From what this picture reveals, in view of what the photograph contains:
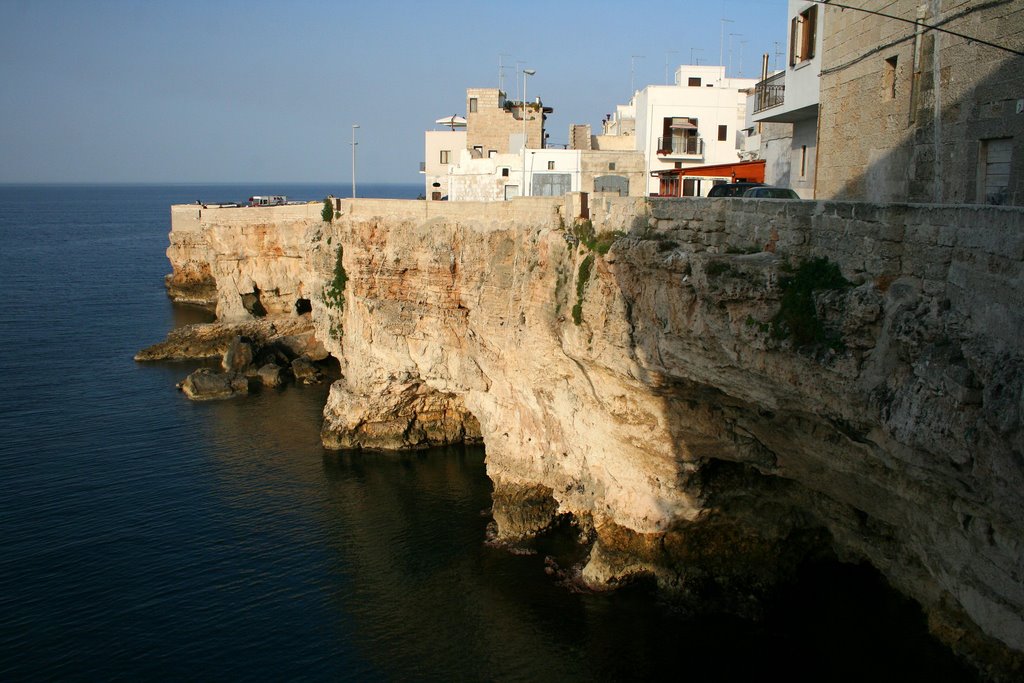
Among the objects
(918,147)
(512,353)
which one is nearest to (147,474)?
(512,353)

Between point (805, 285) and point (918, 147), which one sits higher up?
point (918, 147)

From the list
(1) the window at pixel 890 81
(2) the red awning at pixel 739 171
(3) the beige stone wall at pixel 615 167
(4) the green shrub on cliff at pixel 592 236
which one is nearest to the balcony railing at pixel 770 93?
(2) the red awning at pixel 739 171

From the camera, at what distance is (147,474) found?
28.3 meters

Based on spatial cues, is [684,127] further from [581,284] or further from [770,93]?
[581,284]

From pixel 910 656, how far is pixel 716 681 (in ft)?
14.1

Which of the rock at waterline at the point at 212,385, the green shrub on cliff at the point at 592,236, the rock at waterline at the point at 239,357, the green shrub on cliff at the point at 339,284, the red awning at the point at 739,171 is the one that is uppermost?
the red awning at the point at 739,171

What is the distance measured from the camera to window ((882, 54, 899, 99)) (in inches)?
653

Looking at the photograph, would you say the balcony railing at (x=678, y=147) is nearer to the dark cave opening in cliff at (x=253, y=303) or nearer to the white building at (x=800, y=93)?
the white building at (x=800, y=93)

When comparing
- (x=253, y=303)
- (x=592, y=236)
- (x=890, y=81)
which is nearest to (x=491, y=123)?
(x=253, y=303)

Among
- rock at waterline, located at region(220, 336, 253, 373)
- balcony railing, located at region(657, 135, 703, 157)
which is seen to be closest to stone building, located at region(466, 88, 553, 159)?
balcony railing, located at region(657, 135, 703, 157)

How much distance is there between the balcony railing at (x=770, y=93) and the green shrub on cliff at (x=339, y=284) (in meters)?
16.8

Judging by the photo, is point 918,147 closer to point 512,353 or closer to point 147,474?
point 512,353

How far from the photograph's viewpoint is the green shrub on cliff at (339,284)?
32844mm

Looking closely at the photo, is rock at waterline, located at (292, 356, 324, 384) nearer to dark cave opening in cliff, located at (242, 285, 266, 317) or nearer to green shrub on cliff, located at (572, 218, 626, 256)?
dark cave opening in cliff, located at (242, 285, 266, 317)
